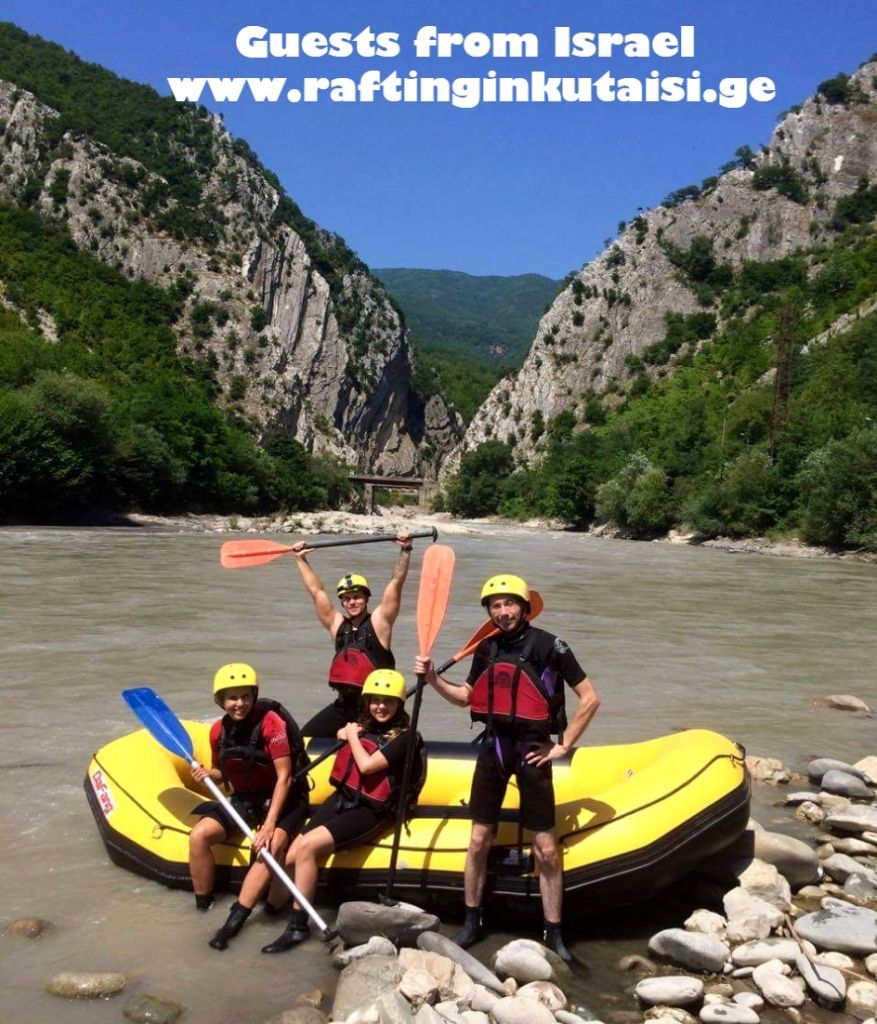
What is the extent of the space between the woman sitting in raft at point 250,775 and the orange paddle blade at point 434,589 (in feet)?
2.76

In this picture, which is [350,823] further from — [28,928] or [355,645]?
[28,928]

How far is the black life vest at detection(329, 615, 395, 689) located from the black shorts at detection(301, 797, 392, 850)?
31.0 inches

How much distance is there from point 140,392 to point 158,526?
12468 millimetres

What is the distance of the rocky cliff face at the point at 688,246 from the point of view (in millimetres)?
81000

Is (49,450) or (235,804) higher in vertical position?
(49,450)

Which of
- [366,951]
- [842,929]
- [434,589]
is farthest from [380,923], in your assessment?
[842,929]

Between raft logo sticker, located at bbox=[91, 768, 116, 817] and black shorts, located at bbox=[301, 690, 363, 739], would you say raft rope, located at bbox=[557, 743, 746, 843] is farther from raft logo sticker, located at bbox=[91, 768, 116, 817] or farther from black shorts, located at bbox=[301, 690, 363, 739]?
raft logo sticker, located at bbox=[91, 768, 116, 817]

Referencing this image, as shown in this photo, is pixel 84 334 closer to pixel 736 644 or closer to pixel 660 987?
pixel 736 644

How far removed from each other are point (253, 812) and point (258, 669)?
5.46 metres

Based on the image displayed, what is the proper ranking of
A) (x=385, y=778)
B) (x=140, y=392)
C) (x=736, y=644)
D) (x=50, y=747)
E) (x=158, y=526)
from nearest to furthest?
(x=385, y=778), (x=50, y=747), (x=736, y=644), (x=158, y=526), (x=140, y=392)

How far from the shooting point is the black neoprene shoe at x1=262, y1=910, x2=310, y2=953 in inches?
145

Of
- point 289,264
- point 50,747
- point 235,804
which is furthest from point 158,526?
point 289,264

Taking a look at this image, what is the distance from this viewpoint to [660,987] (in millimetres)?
3291

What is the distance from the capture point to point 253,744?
13.3 feet
